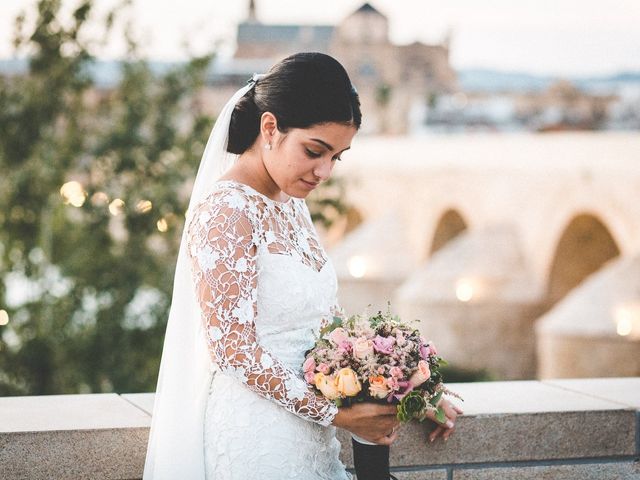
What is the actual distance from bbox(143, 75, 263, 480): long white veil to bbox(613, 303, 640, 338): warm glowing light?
34.2 ft

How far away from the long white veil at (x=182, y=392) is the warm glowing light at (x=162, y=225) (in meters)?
5.89

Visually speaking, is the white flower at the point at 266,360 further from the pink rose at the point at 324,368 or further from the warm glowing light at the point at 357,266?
the warm glowing light at the point at 357,266

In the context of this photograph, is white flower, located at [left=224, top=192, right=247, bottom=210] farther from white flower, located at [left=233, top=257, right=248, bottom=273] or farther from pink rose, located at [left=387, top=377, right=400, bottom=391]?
pink rose, located at [left=387, top=377, right=400, bottom=391]

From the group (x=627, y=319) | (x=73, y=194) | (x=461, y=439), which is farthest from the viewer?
(x=627, y=319)

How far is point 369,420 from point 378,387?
0.09 m

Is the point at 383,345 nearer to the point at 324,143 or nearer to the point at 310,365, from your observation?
the point at 310,365

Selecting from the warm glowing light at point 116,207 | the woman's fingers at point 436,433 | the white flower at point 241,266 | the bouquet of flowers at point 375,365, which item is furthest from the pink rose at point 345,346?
the warm glowing light at point 116,207

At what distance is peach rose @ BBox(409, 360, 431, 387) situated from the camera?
1755 mm

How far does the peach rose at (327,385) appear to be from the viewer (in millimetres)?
1774

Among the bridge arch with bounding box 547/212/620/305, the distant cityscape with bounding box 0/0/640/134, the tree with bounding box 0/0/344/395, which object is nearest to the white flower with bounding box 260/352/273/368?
the tree with bounding box 0/0/344/395

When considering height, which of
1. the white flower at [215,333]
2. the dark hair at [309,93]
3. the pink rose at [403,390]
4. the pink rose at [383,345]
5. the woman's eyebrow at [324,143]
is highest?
the dark hair at [309,93]

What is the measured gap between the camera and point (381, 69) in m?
50.0

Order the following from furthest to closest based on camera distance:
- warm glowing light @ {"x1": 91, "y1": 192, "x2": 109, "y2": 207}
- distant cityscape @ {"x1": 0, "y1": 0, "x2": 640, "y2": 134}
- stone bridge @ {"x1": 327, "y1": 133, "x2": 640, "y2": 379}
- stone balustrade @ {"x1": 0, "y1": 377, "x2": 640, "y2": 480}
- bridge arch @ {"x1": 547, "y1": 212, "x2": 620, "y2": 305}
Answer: distant cityscape @ {"x1": 0, "y1": 0, "x2": 640, "y2": 134} < bridge arch @ {"x1": 547, "y1": 212, "x2": 620, "y2": 305} < stone bridge @ {"x1": 327, "y1": 133, "x2": 640, "y2": 379} < warm glowing light @ {"x1": 91, "y1": 192, "x2": 109, "y2": 207} < stone balustrade @ {"x1": 0, "y1": 377, "x2": 640, "y2": 480}

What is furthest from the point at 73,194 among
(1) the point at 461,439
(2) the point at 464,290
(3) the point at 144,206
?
(2) the point at 464,290
